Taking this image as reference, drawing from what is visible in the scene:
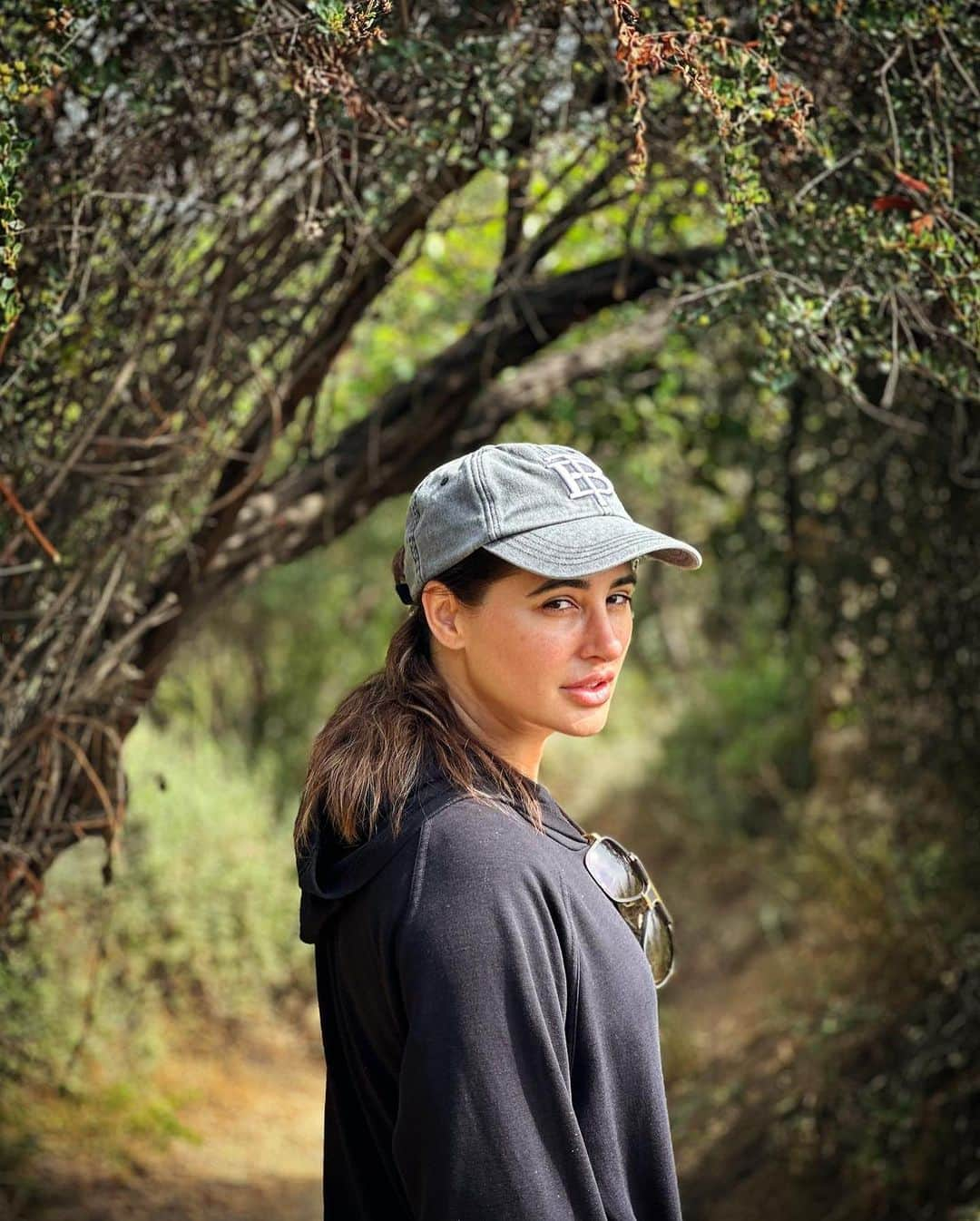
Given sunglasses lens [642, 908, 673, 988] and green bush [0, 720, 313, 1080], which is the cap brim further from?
green bush [0, 720, 313, 1080]

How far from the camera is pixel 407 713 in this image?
1716 millimetres

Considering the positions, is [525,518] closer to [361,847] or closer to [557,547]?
[557,547]

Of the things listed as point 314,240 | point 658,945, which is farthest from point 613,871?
point 314,240

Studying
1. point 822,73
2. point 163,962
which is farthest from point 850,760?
point 822,73

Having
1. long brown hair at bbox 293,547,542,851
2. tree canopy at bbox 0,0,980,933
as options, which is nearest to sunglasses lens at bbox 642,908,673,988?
long brown hair at bbox 293,547,542,851

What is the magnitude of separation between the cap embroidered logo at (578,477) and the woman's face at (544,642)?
10 centimetres

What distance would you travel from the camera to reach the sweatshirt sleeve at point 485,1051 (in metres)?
1.46

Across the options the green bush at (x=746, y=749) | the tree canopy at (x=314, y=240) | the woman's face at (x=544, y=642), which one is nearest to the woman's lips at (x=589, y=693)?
the woman's face at (x=544, y=642)

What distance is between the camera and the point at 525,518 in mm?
1662

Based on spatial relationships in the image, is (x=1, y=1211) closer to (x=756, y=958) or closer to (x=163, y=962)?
(x=163, y=962)

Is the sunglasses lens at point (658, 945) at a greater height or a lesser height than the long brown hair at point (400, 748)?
lesser

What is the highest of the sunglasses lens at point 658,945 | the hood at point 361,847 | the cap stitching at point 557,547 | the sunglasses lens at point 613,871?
the cap stitching at point 557,547

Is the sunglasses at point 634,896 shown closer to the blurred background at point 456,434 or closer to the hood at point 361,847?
the hood at point 361,847

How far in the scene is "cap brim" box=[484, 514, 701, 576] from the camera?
1.63 metres
